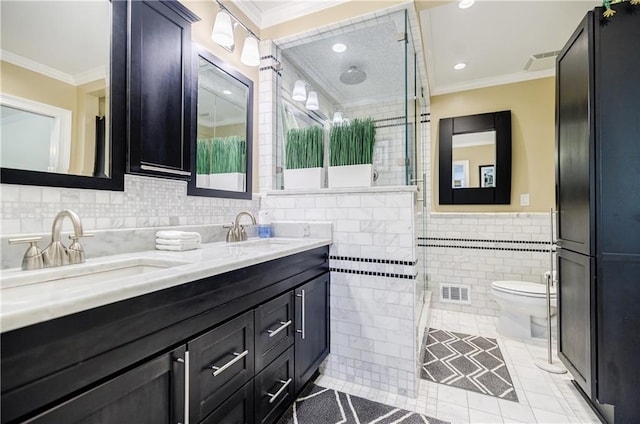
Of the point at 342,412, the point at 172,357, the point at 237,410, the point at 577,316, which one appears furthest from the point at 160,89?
the point at 577,316

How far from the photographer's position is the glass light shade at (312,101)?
90.0 inches

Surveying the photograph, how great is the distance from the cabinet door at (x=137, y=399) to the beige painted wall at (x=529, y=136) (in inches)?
128

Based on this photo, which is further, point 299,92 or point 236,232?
point 299,92

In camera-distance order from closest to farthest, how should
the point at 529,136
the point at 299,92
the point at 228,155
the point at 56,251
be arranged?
the point at 56,251 → the point at 228,155 → the point at 299,92 → the point at 529,136

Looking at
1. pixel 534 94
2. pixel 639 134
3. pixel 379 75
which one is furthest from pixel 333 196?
pixel 534 94

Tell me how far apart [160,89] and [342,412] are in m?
1.96

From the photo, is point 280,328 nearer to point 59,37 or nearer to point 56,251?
point 56,251

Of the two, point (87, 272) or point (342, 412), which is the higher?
point (87, 272)

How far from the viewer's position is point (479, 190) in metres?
3.22

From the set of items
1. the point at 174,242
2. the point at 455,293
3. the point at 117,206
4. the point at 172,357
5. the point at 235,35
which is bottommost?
the point at 455,293

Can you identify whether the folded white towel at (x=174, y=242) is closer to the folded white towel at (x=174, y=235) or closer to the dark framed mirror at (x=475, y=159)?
the folded white towel at (x=174, y=235)

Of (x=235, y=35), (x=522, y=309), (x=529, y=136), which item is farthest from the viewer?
(x=529, y=136)

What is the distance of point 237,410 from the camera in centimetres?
112

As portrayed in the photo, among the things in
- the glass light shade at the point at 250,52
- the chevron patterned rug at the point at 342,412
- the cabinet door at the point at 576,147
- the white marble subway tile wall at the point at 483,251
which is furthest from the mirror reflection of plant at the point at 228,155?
the cabinet door at the point at 576,147
